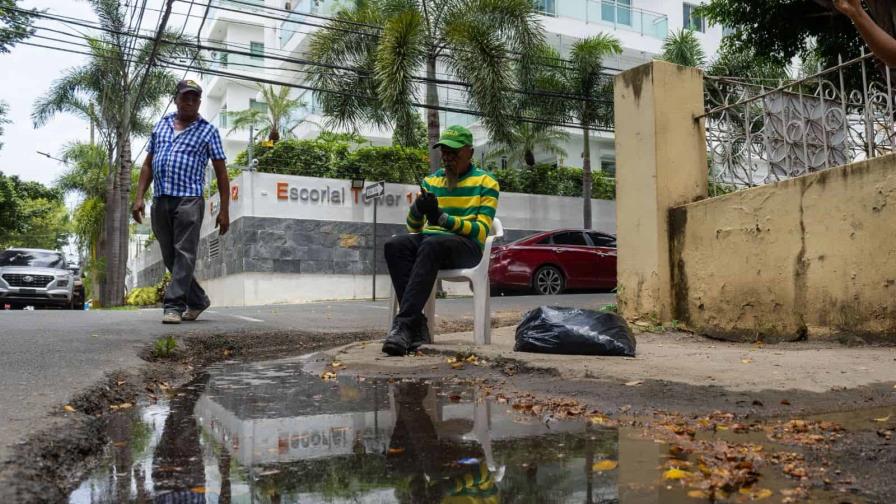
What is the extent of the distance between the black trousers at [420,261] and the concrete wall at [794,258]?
8.82ft

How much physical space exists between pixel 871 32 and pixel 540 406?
194 cm

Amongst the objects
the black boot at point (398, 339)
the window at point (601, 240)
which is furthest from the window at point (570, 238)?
the black boot at point (398, 339)

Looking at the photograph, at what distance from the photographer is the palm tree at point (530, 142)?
22.4 m

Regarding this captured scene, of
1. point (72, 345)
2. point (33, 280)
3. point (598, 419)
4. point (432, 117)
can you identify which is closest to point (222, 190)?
point (72, 345)

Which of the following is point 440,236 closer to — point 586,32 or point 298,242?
point 298,242

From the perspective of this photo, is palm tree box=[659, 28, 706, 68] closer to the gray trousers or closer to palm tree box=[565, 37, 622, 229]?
palm tree box=[565, 37, 622, 229]

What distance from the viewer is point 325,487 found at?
6.98 feet

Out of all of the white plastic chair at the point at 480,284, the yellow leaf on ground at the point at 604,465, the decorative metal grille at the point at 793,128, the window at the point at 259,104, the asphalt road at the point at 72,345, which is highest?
the window at the point at 259,104

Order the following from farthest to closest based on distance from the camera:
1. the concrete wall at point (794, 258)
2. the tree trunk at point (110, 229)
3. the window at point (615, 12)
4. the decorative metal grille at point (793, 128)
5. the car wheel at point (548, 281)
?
the window at point (615, 12) < the tree trunk at point (110, 229) < the car wheel at point (548, 281) < the decorative metal grille at point (793, 128) < the concrete wall at point (794, 258)

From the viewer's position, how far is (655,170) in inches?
280

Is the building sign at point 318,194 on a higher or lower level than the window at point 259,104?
lower

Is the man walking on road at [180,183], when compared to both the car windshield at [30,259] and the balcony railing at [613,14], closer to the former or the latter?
the car windshield at [30,259]

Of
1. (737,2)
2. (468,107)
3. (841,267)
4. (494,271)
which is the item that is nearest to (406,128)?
(468,107)

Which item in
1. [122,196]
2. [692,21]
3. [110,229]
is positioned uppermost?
[692,21]
